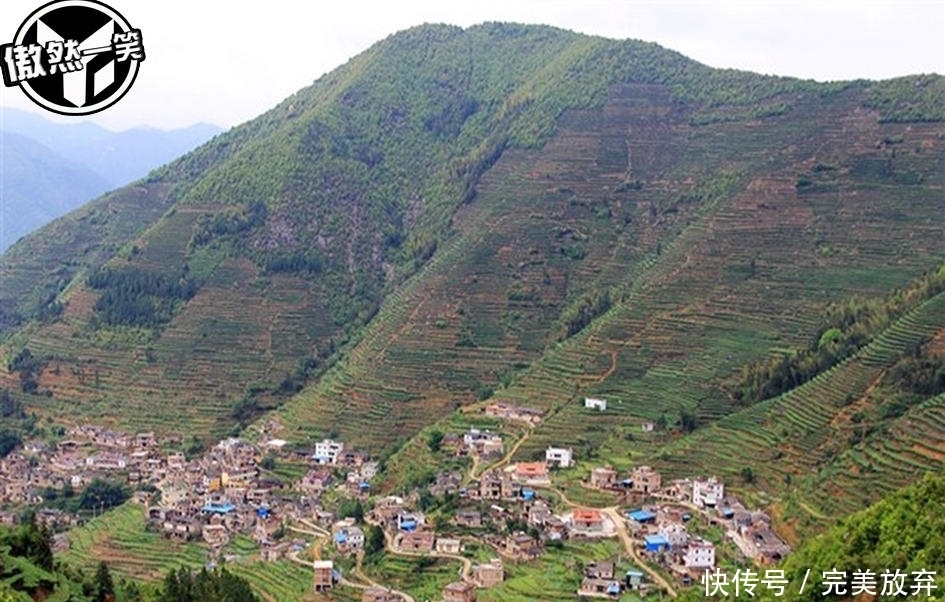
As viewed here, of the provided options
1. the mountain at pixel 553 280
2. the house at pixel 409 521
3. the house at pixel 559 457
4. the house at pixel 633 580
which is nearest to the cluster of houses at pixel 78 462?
the mountain at pixel 553 280

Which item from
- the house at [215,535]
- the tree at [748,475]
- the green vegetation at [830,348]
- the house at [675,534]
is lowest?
the house at [215,535]

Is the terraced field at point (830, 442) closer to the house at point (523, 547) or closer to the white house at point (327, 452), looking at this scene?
the house at point (523, 547)

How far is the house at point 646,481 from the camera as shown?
1085 inches

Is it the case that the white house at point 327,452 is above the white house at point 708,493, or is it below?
below

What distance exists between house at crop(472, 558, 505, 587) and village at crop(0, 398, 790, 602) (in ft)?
0.09

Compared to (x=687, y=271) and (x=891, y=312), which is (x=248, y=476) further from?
(x=891, y=312)

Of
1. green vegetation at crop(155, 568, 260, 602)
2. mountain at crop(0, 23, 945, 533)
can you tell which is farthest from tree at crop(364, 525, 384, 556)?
green vegetation at crop(155, 568, 260, 602)

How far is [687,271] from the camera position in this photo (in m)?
38.0

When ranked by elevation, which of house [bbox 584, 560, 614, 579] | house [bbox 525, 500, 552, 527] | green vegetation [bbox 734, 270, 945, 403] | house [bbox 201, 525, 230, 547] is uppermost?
green vegetation [bbox 734, 270, 945, 403]

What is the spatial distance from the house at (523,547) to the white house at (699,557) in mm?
3365

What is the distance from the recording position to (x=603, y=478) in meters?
28.1

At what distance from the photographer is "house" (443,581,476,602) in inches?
873

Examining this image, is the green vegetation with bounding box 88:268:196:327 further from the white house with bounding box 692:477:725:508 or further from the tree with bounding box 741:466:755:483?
the tree with bounding box 741:466:755:483

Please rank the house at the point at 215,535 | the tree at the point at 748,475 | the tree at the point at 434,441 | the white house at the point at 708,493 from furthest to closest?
the tree at the point at 434,441 < the house at the point at 215,535 < the tree at the point at 748,475 < the white house at the point at 708,493
